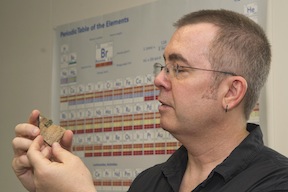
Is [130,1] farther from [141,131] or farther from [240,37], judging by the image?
[240,37]

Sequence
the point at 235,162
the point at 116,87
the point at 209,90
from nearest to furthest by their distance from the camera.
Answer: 1. the point at 235,162
2. the point at 209,90
3. the point at 116,87

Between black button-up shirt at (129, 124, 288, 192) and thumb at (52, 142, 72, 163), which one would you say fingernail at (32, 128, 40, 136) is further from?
black button-up shirt at (129, 124, 288, 192)

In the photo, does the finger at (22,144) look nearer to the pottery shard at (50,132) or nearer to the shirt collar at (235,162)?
the pottery shard at (50,132)

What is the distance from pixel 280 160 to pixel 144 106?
104cm

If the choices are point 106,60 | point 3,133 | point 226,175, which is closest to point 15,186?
point 3,133

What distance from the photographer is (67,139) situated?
4.24 ft

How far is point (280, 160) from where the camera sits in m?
1.25

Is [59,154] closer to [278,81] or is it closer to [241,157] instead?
[241,157]

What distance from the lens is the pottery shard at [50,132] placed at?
4.11ft

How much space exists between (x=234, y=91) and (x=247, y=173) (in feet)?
0.98

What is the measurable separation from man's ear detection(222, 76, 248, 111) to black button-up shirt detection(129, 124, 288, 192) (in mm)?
111

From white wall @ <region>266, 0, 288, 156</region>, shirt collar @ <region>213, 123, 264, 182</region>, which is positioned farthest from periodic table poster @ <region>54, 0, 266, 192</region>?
shirt collar @ <region>213, 123, 264, 182</region>

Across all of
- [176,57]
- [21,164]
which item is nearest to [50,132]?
[21,164]

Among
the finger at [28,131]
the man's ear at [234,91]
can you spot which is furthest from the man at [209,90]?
the finger at [28,131]
